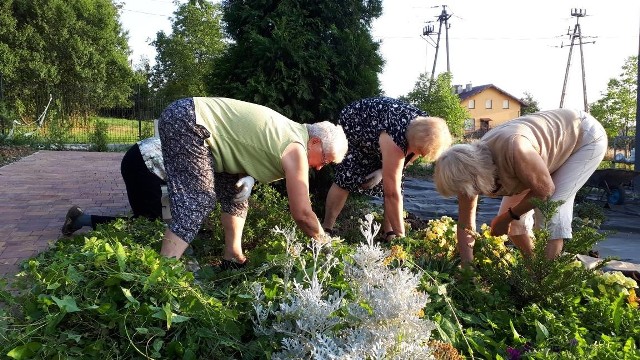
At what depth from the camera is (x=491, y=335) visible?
228 cm

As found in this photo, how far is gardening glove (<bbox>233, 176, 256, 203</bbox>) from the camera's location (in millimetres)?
3164

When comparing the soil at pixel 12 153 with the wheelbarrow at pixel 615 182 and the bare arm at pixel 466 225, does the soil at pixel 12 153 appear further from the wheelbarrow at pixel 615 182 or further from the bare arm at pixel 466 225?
the wheelbarrow at pixel 615 182

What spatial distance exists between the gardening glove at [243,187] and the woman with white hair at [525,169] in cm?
107

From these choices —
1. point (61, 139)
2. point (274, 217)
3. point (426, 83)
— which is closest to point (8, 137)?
point (61, 139)

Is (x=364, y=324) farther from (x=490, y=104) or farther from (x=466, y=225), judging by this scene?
(x=490, y=104)

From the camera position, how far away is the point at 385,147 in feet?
11.7

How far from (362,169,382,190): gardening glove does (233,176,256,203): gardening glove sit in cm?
113

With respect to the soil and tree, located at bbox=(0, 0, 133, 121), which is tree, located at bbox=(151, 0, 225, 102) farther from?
the soil

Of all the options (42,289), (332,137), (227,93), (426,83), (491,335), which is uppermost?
(426,83)

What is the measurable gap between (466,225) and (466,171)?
436mm

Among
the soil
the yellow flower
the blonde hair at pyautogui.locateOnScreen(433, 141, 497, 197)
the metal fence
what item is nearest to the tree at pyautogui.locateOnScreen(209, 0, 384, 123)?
the blonde hair at pyautogui.locateOnScreen(433, 141, 497, 197)

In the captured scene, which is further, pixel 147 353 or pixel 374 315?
pixel 147 353

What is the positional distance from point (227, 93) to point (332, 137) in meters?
2.43

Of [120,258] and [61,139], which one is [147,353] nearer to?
[120,258]
